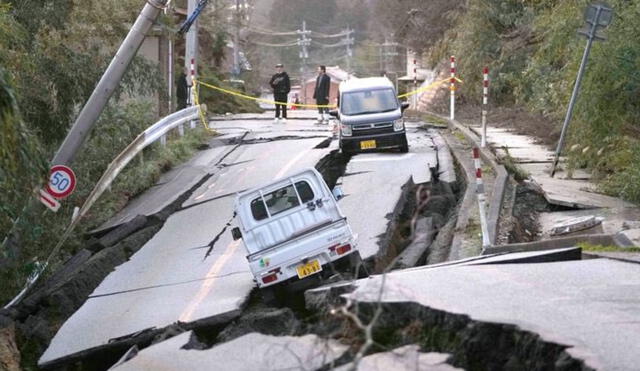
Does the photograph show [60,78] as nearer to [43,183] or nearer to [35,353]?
[35,353]

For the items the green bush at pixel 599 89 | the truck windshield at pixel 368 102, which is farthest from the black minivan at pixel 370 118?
the green bush at pixel 599 89

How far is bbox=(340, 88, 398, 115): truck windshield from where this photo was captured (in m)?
25.3

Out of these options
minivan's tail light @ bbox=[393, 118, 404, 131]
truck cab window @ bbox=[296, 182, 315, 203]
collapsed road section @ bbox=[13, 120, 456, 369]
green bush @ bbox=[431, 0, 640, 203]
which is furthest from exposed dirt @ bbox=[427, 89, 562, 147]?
truck cab window @ bbox=[296, 182, 315, 203]

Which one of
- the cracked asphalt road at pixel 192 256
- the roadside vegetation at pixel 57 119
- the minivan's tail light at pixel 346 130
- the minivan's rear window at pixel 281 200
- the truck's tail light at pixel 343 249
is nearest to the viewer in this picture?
the roadside vegetation at pixel 57 119

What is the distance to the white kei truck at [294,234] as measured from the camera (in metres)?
12.8

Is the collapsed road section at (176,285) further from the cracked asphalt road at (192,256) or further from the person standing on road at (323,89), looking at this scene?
the person standing on road at (323,89)

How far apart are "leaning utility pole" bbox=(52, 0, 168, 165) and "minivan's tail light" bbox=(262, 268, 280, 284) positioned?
5568mm

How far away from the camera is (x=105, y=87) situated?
1731 centimetres

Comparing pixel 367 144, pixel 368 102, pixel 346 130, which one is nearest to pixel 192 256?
pixel 367 144

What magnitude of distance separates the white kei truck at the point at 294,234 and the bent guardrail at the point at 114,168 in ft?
11.0

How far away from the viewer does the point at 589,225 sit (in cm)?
1536

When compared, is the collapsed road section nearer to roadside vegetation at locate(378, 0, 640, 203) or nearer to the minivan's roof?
roadside vegetation at locate(378, 0, 640, 203)

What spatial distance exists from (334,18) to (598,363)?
3685 inches

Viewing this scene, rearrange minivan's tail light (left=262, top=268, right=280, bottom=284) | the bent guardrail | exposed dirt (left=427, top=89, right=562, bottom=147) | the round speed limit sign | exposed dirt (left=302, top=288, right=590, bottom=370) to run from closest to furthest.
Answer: exposed dirt (left=302, top=288, right=590, bottom=370) → minivan's tail light (left=262, top=268, right=280, bottom=284) → the round speed limit sign → the bent guardrail → exposed dirt (left=427, top=89, right=562, bottom=147)
